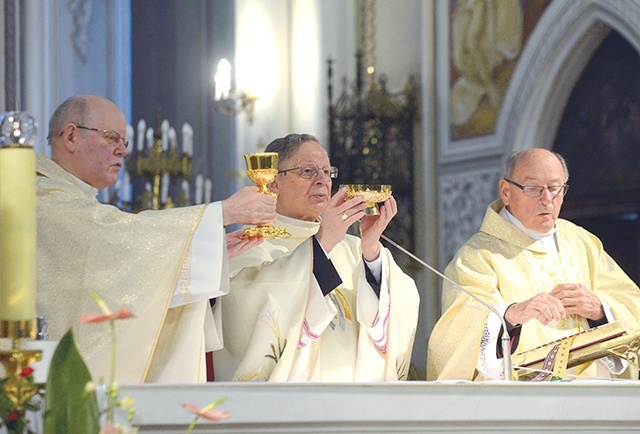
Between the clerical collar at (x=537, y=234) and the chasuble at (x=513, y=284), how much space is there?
24 mm

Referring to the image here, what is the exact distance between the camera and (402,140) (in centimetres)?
1003

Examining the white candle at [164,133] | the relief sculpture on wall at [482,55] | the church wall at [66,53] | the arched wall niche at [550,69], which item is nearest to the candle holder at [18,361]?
the church wall at [66,53]

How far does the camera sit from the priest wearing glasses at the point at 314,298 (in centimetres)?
368

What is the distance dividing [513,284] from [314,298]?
93cm

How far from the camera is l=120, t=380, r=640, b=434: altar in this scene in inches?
88.6

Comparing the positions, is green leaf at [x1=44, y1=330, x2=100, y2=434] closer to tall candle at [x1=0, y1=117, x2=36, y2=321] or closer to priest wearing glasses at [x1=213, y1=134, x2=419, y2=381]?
tall candle at [x1=0, y1=117, x2=36, y2=321]

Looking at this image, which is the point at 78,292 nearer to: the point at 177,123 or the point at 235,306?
the point at 235,306

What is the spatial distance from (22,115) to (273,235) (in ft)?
4.74

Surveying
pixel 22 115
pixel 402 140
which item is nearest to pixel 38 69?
pixel 402 140

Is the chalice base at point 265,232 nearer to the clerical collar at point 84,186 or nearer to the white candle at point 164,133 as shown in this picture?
the clerical collar at point 84,186

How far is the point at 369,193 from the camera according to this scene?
3.62 metres

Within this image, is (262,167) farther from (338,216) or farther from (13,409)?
(13,409)

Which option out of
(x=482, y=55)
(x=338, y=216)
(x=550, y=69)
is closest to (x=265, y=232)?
(x=338, y=216)

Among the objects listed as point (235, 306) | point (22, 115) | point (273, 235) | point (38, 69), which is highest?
point (38, 69)
